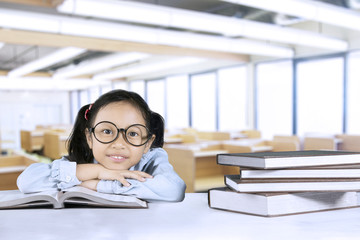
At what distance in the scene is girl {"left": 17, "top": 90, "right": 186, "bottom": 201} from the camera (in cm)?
104

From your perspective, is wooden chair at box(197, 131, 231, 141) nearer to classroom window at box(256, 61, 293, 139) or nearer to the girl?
classroom window at box(256, 61, 293, 139)

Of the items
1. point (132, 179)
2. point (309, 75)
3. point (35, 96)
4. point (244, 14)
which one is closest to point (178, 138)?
point (244, 14)

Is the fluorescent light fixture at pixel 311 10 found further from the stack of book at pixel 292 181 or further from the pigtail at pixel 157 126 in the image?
the stack of book at pixel 292 181

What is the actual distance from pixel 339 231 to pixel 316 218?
8 centimetres

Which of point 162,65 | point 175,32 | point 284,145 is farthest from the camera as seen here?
point 162,65

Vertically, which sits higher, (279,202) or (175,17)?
(175,17)

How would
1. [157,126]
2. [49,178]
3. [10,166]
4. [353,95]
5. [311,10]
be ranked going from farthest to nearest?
1. [353,95]
2. [311,10]
3. [10,166]
4. [157,126]
5. [49,178]

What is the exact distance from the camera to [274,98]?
8070 millimetres

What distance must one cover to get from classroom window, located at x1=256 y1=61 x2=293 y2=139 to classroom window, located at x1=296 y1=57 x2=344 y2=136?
0.89 feet

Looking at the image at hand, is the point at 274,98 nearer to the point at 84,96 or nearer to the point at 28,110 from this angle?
the point at 84,96

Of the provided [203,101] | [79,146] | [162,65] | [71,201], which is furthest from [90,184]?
[203,101]

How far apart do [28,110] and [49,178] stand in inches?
669

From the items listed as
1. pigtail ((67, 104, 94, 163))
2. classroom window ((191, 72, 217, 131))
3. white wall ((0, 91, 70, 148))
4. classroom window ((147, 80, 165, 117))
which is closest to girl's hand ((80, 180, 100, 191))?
pigtail ((67, 104, 94, 163))

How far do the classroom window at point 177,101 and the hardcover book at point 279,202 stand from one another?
380 inches
